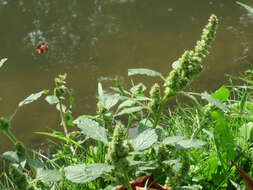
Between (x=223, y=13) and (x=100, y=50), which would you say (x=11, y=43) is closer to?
(x=100, y=50)

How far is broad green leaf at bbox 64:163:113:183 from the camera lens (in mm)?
1069

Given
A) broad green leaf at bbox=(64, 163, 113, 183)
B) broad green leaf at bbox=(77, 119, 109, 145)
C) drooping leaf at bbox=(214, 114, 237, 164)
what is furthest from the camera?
drooping leaf at bbox=(214, 114, 237, 164)

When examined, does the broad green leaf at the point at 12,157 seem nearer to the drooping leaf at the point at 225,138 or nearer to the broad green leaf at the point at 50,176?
the broad green leaf at the point at 50,176

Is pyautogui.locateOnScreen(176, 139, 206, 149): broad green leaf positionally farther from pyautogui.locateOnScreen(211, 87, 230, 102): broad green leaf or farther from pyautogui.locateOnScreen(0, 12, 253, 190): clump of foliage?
pyautogui.locateOnScreen(211, 87, 230, 102): broad green leaf

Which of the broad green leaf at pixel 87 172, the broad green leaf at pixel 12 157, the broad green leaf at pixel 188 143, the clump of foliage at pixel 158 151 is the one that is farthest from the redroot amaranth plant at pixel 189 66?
the broad green leaf at pixel 12 157

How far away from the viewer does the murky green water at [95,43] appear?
334 cm

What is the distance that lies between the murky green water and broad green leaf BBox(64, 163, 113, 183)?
1816 mm

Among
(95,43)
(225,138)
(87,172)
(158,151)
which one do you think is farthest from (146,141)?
(95,43)

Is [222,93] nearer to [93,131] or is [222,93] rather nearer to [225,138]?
[225,138]

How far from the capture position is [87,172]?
109cm

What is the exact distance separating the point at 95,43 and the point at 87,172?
3139 millimetres

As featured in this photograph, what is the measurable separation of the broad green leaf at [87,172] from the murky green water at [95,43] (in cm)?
182

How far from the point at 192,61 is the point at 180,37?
2.95 metres

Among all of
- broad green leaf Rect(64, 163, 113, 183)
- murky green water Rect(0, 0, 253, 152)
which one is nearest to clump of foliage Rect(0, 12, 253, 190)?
broad green leaf Rect(64, 163, 113, 183)
